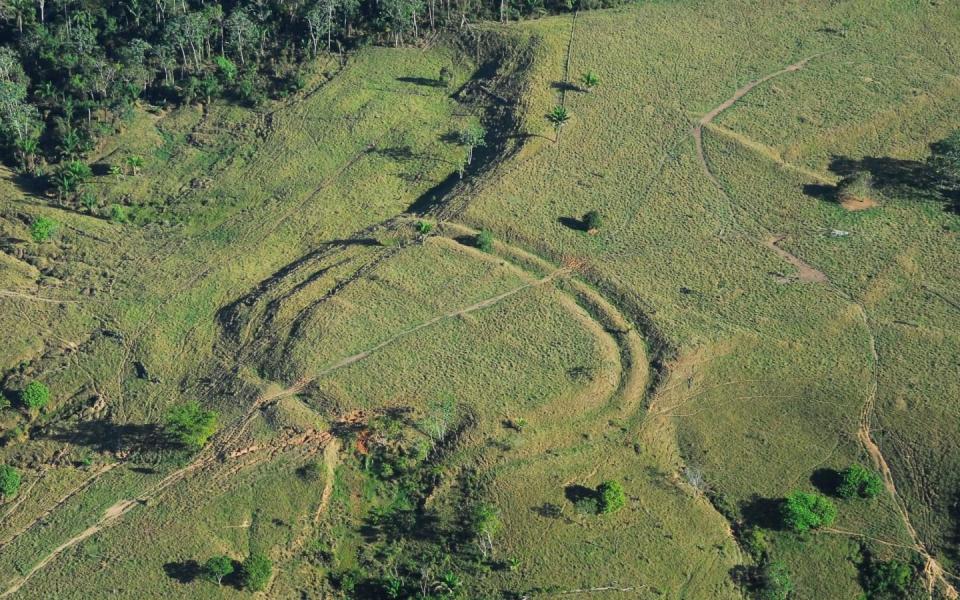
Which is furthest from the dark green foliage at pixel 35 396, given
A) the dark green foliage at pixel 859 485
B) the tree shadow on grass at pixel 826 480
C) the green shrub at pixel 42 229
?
the dark green foliage at pixel 859 485

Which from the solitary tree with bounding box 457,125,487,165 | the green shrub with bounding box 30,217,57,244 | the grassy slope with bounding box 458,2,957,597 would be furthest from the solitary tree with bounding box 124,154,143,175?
the grassy slope with bounding box 458,2,957,597

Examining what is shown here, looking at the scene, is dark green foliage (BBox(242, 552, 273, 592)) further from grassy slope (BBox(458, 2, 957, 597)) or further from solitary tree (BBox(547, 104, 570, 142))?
solitary tree (BBox(547, 104, 570, 142))

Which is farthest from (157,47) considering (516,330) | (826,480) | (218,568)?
(826,480)

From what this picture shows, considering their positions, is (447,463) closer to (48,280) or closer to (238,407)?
(238,407)

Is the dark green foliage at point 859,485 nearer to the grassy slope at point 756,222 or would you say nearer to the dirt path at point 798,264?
the grassy slope at point 756,222

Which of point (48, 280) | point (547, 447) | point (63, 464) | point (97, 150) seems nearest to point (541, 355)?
point (547, 447)
